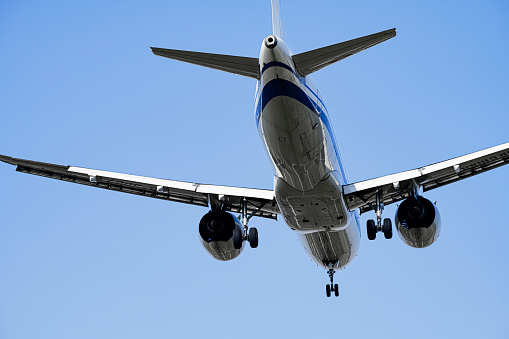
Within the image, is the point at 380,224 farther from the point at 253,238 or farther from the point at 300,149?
the point at 300,149

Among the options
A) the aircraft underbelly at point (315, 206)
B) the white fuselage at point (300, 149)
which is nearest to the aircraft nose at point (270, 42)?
the white fuselage at point (300, 149)

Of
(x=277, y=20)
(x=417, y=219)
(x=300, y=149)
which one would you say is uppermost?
(x=277, y=20)

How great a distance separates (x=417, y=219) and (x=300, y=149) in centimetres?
660

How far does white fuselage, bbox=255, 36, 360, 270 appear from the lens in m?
20.2

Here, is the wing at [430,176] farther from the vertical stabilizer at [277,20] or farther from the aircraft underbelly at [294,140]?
the vertical stabilizer at [277,20]

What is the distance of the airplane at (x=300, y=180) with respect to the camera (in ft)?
66.3

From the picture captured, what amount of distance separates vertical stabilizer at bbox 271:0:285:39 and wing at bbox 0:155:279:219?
280 inches

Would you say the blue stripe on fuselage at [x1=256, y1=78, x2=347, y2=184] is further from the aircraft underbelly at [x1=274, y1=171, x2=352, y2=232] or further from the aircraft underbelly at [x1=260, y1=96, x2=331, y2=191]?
the aircraft underbelly at [x1=274, y1=171, x2=352, y2=232]

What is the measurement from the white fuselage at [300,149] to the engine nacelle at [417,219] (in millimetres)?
2120

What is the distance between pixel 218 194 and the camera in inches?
1038

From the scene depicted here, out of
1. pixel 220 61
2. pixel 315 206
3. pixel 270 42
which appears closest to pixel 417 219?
pixel 315 206

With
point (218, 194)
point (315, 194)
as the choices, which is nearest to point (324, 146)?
point (315, 194)

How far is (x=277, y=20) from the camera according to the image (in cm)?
2936

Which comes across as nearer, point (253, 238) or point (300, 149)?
point (300, 149)
